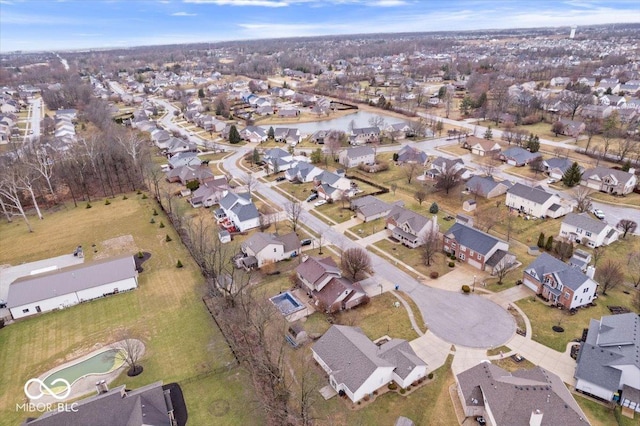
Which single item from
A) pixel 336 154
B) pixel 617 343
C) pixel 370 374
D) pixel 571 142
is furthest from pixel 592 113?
pixel 370 374

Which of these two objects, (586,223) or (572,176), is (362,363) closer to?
(586,223)

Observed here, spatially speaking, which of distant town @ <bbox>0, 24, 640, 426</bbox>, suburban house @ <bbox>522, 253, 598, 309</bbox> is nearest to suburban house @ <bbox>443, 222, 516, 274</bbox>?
distant town @ <bbox>0, 24, 640, 426</bbox>

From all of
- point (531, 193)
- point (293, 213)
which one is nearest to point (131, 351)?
point (293, 213)

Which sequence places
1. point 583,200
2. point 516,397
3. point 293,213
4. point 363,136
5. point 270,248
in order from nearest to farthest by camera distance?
point 516,397
point 270,248
point 293,213
point 583,200
point 363,136

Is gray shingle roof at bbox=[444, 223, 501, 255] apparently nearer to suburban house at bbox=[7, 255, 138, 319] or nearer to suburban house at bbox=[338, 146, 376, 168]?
suburban house at bbox=[338, 146, 376, 168]

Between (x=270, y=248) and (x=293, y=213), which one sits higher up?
(x=293, y=213)

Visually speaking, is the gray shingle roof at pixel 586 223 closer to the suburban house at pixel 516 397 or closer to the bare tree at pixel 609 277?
the bare tree at pixel 609 277

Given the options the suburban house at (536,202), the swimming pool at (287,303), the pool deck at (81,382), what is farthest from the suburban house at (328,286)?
the suburban house at (536,202)
